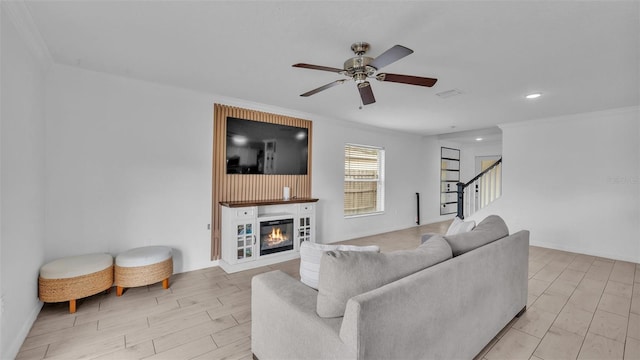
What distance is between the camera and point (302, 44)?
230cm

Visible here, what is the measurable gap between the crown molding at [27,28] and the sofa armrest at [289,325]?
8.03ft

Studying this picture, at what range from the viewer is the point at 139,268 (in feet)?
9.23

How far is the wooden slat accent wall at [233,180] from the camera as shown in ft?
12.6

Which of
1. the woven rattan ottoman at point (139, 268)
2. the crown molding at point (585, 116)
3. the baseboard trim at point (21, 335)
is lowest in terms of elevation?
the baseboard trim at point (21, 335)

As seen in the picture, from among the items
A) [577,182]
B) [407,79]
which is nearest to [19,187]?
[407,79]

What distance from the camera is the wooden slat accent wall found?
3.83 metres

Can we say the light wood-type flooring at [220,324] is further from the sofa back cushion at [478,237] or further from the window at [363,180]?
the window at [363,180]

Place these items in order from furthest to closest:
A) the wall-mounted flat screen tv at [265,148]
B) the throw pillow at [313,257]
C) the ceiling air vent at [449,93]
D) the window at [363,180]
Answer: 1. the window at [363,180]
2. the wall-mounted flat screen tv at [265,148]
3. the ceiling air vent at [449,93]
4. the throw pillow at [313,257]

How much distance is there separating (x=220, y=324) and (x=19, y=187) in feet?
6.20

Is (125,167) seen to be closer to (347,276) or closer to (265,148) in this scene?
(265,148)

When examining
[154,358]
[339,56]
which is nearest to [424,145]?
[339,56]

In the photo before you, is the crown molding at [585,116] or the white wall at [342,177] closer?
the crown molding at [585,116]

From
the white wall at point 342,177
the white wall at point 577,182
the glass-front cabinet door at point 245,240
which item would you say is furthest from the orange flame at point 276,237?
the white wall at point 577,182

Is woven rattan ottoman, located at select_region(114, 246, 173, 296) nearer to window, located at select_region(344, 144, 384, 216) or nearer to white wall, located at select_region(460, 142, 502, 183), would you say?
window, located at select_region(344, 144, 384, 216)
